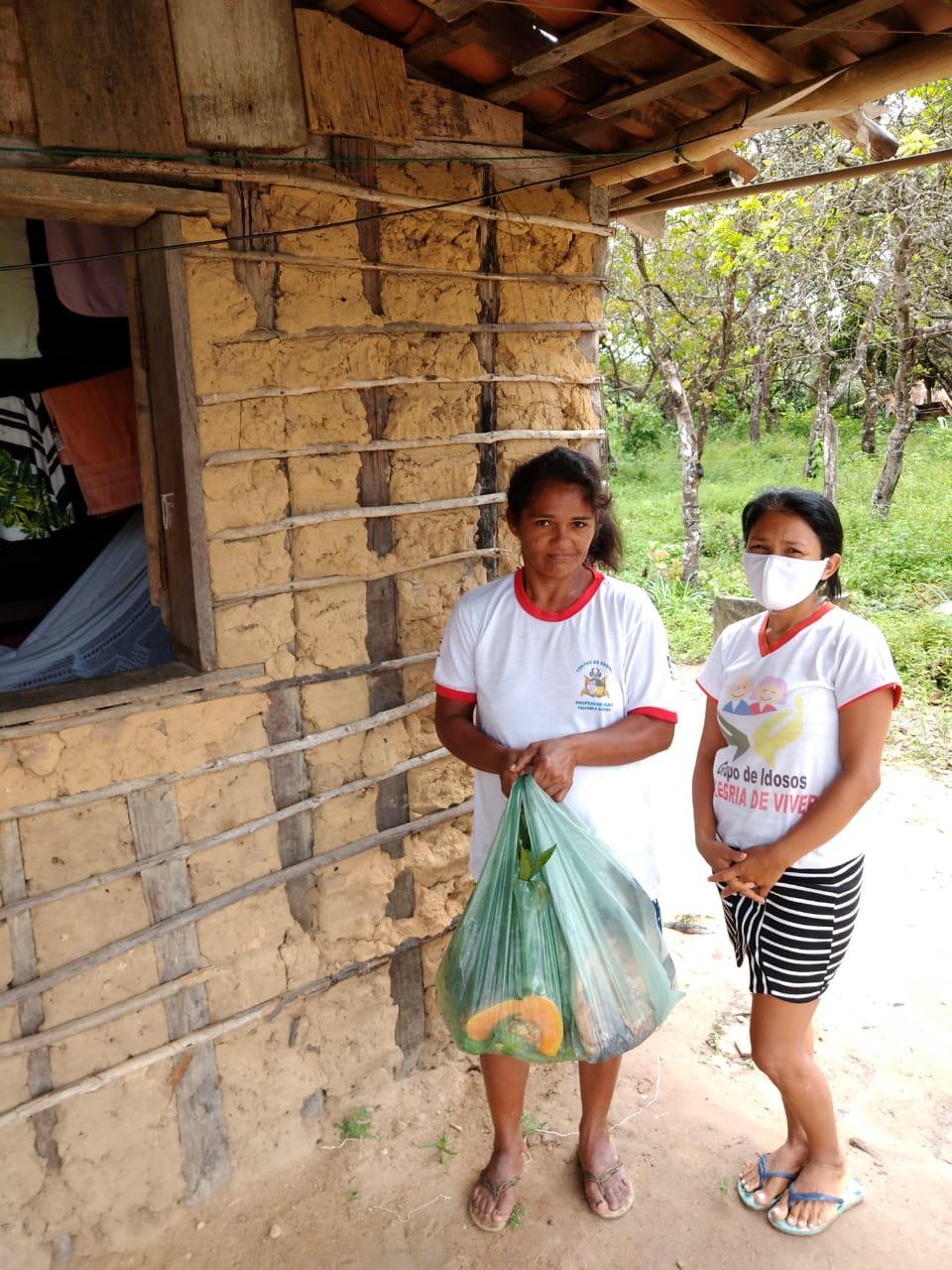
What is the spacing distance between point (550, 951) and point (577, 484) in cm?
104

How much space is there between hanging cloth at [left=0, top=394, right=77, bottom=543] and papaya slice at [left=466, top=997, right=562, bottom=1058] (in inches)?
87.6

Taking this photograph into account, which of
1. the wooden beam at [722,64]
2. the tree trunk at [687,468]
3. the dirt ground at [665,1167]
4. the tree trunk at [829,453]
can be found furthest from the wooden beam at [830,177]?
the tree trunk at [829,453]

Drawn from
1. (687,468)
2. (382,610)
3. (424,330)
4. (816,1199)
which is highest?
(424,330)

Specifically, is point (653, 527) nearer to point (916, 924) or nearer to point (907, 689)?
point (907, 689)

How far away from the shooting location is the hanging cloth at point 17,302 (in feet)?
8.52

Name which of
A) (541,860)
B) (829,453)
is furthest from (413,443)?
(829,453)

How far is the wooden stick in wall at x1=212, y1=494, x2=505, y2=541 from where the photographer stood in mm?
2398

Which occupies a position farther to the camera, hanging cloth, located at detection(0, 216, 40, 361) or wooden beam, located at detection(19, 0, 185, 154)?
hanging cloth, located at detection(0, 216, 40, 361)

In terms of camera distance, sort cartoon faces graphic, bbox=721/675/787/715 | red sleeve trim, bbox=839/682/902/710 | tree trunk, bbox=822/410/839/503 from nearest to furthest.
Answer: red sleeve trim, bbox=839/682/902/710 < cartoon faces graphic, bbox=721/675/787/715 < tree trunk, bbox=822/410/839/503

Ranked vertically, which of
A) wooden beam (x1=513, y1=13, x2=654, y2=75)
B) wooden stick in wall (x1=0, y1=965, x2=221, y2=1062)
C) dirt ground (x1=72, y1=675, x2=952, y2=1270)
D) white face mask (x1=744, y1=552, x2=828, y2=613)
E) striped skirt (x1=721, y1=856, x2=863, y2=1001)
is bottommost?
dirt ground (x1=72, y1=675, x2=952, y2=1270)

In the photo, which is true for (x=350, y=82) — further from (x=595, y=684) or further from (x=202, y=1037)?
(x=202, y=1037)

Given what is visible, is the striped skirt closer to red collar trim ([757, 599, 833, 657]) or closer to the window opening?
red collar trim ([757, 599, 833, 657])

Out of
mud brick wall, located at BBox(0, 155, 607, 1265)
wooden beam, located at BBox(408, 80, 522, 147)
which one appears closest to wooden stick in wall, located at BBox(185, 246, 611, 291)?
mud brick wall, located at BBox(0, 155, 607, 1265)

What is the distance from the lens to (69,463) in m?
3.08
